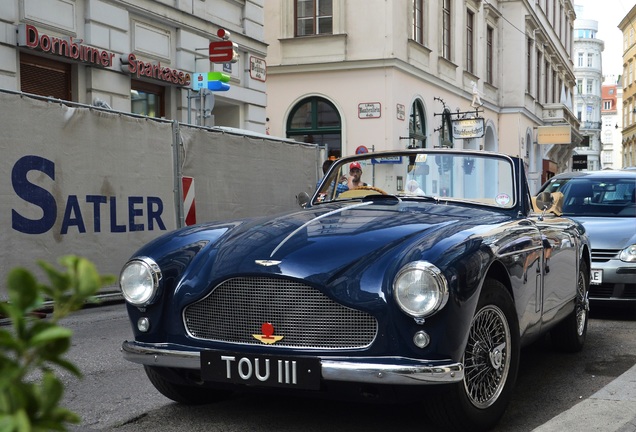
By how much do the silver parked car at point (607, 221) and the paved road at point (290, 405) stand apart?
1613 millimetres

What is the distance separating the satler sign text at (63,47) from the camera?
1223cm

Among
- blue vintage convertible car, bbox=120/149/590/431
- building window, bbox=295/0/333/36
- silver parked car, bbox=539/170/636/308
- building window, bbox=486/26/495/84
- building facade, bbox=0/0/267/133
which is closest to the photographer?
blue vintage convertible car, bbox=120/149/590/431

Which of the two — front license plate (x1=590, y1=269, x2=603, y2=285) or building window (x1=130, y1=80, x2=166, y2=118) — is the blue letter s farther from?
building window (x1=130, y1=80, x2=166, y2=118)

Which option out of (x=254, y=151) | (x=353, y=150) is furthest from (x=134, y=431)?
(x=353, y=150)

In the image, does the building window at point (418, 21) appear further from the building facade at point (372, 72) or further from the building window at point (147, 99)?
the building window at point (147, 99)

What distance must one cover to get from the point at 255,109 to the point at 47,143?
437 inches

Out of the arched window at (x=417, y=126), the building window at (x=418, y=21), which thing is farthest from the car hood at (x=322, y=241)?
the building window at (x=418, y=21)

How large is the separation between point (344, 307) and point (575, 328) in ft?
9.35

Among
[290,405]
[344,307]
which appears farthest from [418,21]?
[344,307]

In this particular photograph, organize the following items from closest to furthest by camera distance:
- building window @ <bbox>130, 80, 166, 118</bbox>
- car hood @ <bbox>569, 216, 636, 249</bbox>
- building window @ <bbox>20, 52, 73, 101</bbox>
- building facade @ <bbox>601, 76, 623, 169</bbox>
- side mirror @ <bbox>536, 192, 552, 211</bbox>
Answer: side mirror @ <bbox>536, 192, 552, 211</bbox> → car hood @ <bbox>569, 216, 636, 249</bbox> → building window @ <bbox>20, 52, 73, 101</bbox> → building window @ <bbox>130, 80, 166, 118</bbox> → building facade @ <bbox>601, 76, 623, 169</bbox>

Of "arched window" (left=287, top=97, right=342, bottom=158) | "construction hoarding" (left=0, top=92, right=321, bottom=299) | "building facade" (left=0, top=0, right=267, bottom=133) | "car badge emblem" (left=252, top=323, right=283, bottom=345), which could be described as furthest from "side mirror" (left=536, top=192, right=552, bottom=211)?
"arched window" (left=287, top=97, right=342, bottom=158)

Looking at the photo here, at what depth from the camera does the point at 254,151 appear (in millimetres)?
12047

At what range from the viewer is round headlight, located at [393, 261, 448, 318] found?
11.4ft

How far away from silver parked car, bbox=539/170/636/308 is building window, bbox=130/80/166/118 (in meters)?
8.40
